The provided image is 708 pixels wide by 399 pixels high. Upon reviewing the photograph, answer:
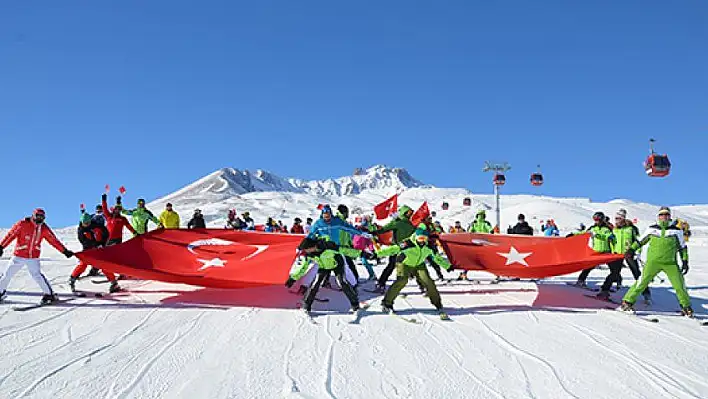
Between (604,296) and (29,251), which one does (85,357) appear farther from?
(604,296)

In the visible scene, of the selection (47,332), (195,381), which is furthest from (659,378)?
(47,332)

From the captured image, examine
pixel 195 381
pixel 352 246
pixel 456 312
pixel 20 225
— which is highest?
Answer: pixel 20 225

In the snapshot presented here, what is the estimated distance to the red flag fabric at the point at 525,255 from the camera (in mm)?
8125

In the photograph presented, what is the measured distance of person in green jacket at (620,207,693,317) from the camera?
6.71 meters

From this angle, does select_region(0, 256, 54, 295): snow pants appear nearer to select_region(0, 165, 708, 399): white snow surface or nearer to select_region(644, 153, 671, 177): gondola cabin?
select_region(0, 165, 708, 399): white snow surface

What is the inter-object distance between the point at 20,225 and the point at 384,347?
6.18m

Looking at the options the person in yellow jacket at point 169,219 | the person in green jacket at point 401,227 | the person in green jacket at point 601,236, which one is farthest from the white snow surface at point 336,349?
the person in yellow jacket at point 169,219

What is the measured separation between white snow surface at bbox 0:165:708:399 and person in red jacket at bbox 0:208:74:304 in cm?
47

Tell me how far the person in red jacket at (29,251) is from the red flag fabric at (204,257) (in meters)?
0.61

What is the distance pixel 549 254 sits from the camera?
856 cm

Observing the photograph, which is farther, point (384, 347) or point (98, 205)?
point (98, 205)

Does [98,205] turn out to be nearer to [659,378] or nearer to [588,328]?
[588,328]

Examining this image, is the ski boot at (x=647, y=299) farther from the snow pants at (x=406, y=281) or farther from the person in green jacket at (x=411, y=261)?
the snow pants at (x=406, y=281)

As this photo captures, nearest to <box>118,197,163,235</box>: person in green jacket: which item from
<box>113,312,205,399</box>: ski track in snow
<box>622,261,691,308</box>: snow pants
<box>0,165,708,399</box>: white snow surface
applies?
<box>0,165,708,399</box>: white snow surface
